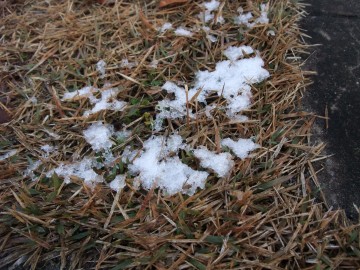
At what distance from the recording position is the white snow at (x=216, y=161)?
1300 millimetres

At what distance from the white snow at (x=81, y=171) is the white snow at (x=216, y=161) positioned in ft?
1.17

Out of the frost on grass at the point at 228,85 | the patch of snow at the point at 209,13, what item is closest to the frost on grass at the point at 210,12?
the patch of snow at the point at 209,13

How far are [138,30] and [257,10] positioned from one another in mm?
558

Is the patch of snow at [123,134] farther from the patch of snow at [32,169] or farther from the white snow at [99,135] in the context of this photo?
the patch of snow at [32,169]

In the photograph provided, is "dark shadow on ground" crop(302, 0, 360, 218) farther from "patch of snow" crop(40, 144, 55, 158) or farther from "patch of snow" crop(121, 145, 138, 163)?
"patch of snow" crop(40, 144, 55, 158)

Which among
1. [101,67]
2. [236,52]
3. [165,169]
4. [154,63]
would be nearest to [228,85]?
[236,52]

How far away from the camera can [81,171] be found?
4.44 feet

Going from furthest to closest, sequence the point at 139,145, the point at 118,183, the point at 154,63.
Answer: the point at 154,63, the point at 139,145, the point at 118,183

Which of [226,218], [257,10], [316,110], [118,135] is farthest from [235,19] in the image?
[226,218]

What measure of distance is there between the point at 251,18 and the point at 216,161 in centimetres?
77

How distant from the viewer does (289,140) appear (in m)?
1.38

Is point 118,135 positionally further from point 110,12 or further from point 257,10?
point 257,10

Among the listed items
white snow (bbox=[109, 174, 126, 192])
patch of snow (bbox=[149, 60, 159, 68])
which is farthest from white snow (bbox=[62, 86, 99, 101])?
white snow (bbox=[109, 174, 126, 192])

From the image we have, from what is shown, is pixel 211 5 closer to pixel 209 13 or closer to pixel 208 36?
pixel 209 13
